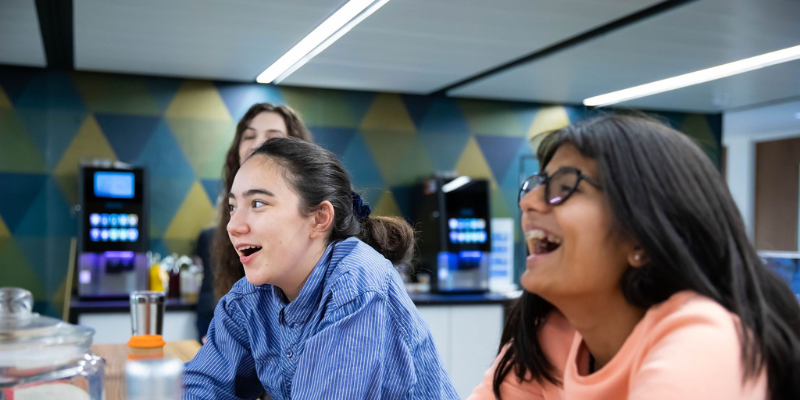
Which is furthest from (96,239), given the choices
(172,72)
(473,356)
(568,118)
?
(568,118)

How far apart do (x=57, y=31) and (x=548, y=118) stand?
4414mm

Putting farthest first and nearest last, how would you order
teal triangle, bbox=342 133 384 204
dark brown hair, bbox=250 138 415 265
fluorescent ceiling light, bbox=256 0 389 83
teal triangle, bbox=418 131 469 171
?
teal triangle, bbox=418 131 469 171, teal triangle, bbox=342 133 384 204, fluorescent ceiling light, bbox=256 0 389 83, dark brown hair, bbox=250 138 415 265

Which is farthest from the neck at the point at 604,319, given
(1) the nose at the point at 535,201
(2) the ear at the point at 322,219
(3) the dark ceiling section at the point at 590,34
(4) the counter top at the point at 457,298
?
(4) the counter top at the point at 457,298

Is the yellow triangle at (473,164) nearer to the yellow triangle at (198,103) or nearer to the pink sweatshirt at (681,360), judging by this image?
the yellow triangle at (198,103)

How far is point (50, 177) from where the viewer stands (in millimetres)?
5422

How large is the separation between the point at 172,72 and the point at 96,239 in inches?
57.9

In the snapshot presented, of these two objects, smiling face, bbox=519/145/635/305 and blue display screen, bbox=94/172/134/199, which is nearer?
smiling face, bbox=519/145/635/305

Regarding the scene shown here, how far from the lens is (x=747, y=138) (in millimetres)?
9203

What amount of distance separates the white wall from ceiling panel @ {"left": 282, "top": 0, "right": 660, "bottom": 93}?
155 inches

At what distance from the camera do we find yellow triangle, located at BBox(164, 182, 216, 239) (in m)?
5.68

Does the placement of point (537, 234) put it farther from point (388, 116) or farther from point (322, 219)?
point (388, 116)

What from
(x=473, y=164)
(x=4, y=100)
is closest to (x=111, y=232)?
(x=4, y=100)

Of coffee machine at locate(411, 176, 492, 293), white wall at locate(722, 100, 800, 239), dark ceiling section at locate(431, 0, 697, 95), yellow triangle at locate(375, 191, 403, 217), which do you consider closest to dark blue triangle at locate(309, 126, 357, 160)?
yellow triangle at locate(375, 191, 403, 217)

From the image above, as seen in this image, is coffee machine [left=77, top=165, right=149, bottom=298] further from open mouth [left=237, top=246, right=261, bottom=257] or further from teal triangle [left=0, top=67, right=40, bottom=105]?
open mouth [left=237, top=246, right=261, bottom=257]
